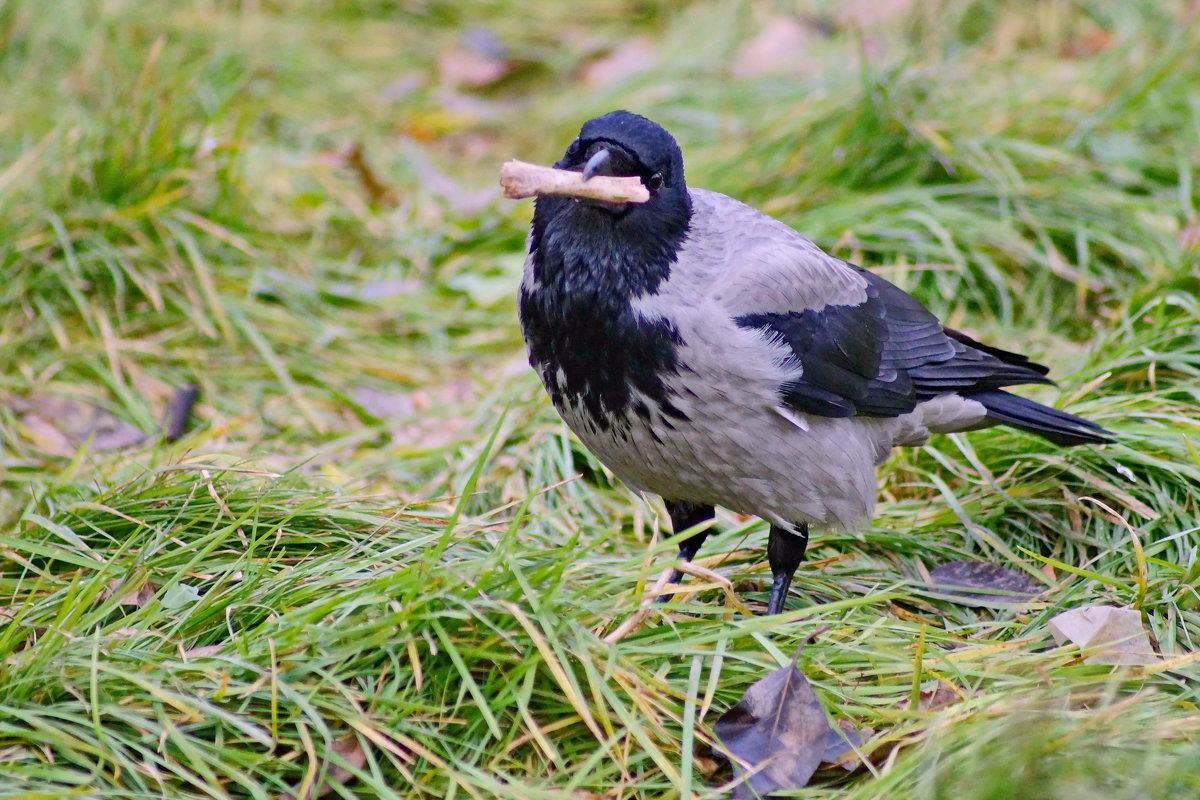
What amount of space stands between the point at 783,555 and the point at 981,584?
0.60 m

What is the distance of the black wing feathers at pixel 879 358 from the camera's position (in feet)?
11.1

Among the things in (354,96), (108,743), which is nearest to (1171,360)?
(108,743)

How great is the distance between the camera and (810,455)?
339 cm

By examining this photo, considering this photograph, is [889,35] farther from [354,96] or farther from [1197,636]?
[1197,636]

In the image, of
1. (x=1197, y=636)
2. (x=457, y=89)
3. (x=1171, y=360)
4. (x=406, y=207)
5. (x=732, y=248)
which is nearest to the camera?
(x=1197, y=636)

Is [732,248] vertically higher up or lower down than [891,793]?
higher up

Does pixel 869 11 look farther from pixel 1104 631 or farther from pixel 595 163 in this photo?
pixel 1104 631

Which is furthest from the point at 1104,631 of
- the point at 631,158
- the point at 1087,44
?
the point at 1087,44

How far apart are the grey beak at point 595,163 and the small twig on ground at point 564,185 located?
1 cm

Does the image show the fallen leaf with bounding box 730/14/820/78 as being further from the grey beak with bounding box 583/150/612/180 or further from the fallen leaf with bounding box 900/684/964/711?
the fallen leaf with bounding box 900/684/964/711

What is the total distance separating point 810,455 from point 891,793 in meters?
1.13

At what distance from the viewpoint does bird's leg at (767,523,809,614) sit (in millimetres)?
3467

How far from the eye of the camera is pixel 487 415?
456 cm

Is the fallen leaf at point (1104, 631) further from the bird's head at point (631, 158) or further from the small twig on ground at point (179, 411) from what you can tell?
the small twig on ground at point (179, 411)
